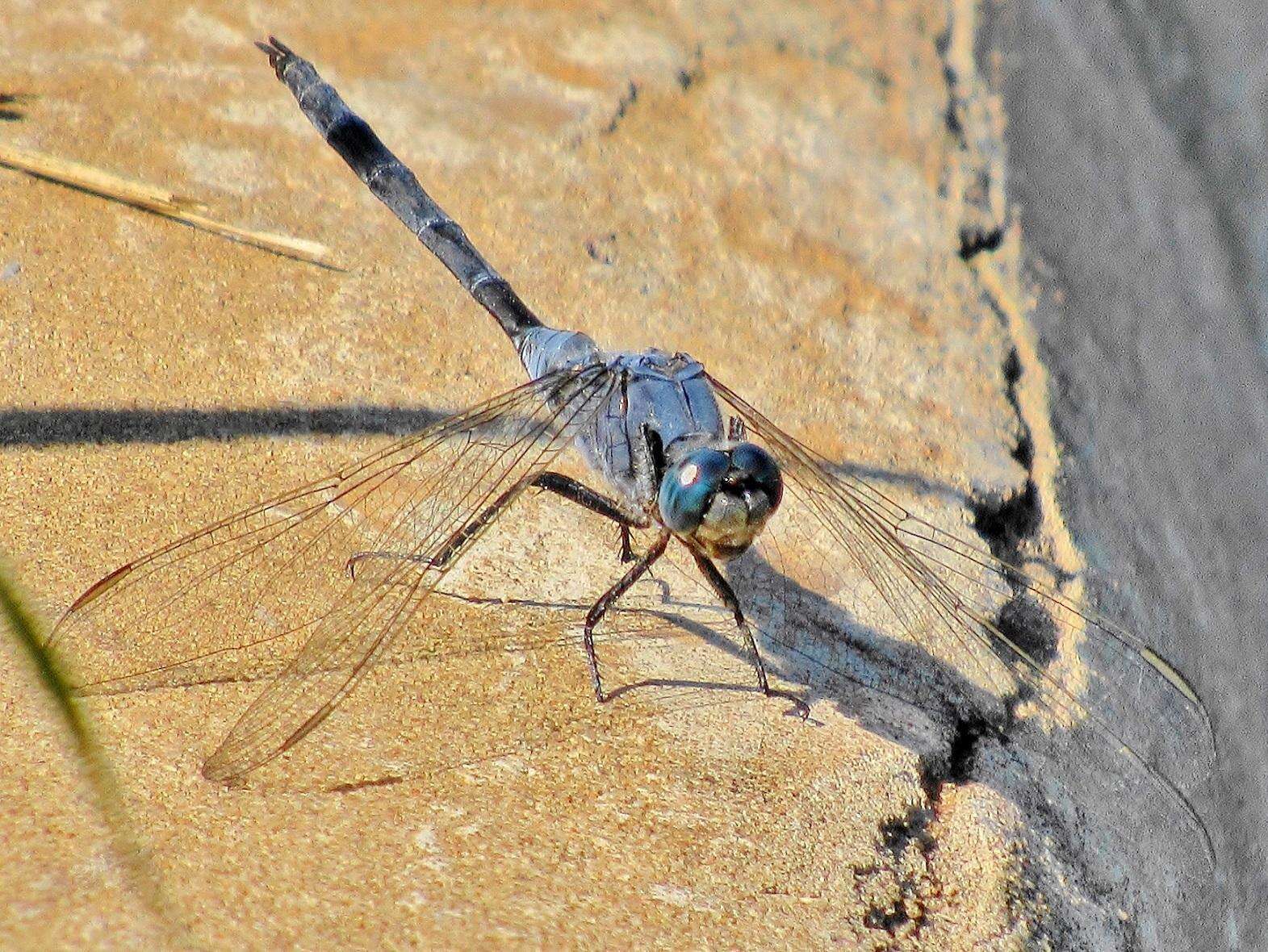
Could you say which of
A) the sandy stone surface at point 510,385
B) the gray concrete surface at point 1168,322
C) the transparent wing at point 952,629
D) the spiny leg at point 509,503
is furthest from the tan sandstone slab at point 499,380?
the gray concrete surface at point 1168,322

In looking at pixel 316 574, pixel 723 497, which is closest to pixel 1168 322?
pixel 723 497

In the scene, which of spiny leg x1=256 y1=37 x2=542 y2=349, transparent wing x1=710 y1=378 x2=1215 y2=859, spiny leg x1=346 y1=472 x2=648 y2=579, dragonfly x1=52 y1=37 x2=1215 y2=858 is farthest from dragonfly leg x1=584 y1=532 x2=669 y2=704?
spiny leg x1=256 y1=37 x2=542 y2=349

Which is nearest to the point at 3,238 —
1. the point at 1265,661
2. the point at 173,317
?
the point at 173,317

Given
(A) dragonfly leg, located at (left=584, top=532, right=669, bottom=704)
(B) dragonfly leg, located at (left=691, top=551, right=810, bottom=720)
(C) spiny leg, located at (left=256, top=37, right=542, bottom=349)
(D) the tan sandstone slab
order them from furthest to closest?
1. (C) spiny leg, located at (left=256, top=37, right=542, bottom=349)
2. (B) dragonfly leg, located at (left=691, top=551, right=810, bottom=720)
3. (A) dragonfly leg, located at (left=584, top=532, right=669, bottom=704)
4. (D) the tan sandstone slab

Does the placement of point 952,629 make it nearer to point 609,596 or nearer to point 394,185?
point 609,596

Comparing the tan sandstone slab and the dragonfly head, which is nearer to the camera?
the tan sandstone slab

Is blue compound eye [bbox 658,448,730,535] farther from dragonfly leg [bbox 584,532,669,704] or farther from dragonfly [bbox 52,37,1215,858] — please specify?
dragonfly leg [bbox 584,532,669,704]
